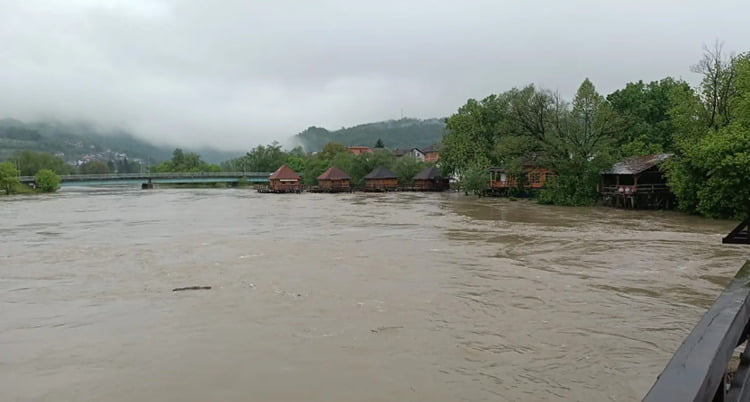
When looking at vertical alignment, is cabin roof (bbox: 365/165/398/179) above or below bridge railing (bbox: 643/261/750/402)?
above

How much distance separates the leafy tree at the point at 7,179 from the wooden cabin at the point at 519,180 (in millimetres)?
56612

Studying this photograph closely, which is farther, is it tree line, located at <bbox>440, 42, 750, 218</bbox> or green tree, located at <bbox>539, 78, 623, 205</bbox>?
green tree, located at <bbox>539, 78, 623, 205</bbox>

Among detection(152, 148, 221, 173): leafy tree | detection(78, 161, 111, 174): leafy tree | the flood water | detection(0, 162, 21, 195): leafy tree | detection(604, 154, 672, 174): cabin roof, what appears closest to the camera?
the flood water

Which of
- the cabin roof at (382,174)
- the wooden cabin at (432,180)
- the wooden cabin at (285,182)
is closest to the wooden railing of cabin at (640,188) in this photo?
the wooden cabin at (432,180)

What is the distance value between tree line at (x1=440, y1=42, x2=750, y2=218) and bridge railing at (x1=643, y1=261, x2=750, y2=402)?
1039 inches

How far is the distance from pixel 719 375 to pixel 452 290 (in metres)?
9.63

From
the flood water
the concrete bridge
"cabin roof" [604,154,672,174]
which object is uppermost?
"cabin roof" [604,154,672,174]

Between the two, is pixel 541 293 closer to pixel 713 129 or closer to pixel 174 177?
pixel 713 129

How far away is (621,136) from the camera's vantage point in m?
41.3

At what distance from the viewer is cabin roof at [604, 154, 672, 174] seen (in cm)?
3359

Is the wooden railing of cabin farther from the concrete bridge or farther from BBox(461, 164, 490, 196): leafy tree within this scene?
the concrete bridge

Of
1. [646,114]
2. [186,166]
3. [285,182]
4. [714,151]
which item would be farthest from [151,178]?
[714,151]

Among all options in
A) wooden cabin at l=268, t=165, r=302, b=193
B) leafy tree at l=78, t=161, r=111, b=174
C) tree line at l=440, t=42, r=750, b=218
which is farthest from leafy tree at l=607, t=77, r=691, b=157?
leafy tree at l=78, t=161, r=111, b=174

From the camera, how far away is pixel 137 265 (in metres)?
15.0
